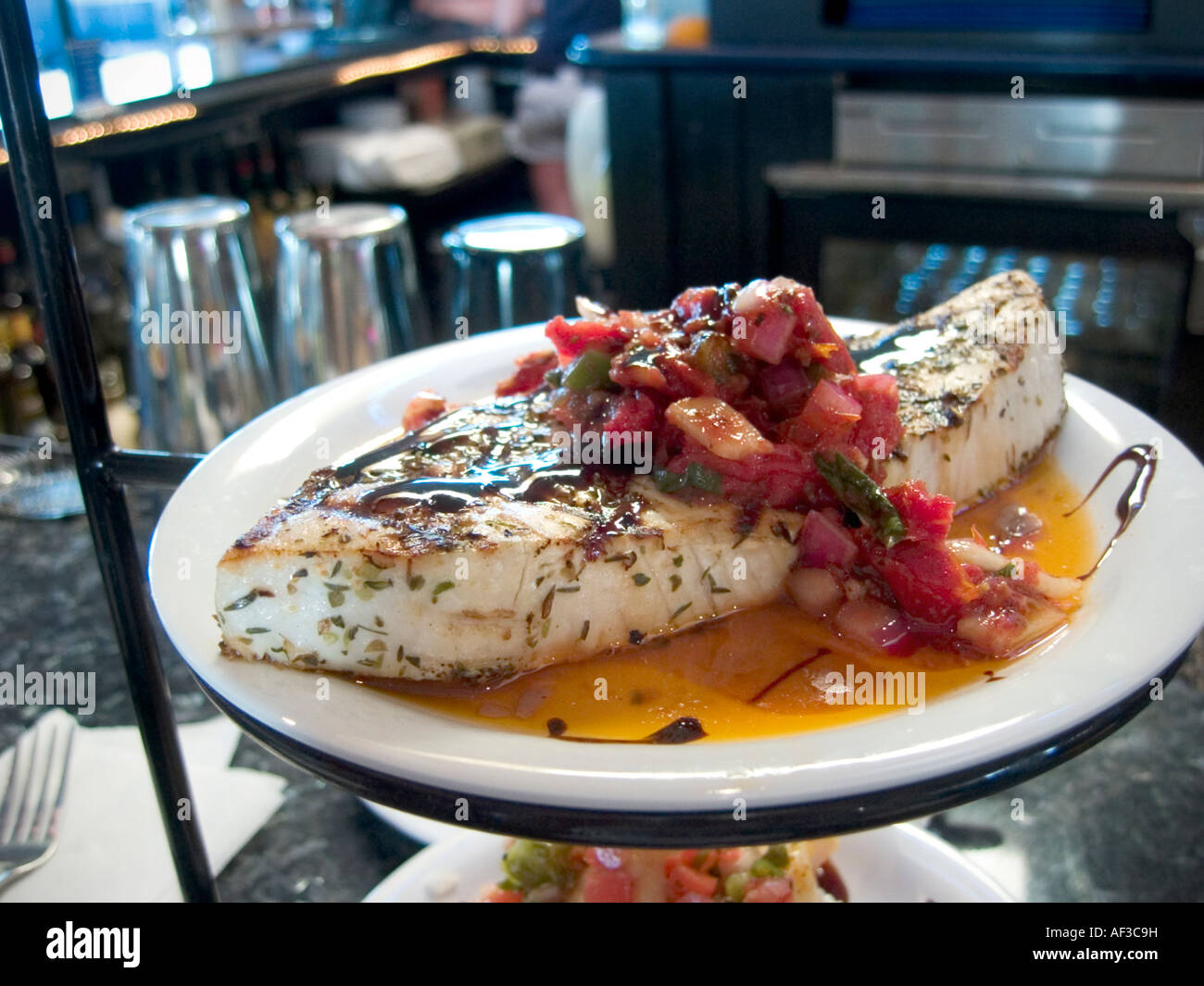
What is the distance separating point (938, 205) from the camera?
3354 mm

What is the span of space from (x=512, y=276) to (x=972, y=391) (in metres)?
0.88

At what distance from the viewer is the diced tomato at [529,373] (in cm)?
141

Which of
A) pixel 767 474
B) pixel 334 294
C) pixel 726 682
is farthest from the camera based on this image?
pixel 334 294

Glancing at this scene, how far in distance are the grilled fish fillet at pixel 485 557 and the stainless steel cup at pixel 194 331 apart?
1056 mm

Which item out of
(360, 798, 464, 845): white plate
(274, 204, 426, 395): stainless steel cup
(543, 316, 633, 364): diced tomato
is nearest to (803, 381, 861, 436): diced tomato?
(543, 316, 633, 364): diced tomato

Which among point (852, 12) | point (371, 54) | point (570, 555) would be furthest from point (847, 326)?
point (371, 54)

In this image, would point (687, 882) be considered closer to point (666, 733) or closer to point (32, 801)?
point (666, 733)

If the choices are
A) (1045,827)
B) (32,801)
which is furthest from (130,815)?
(1045,827)

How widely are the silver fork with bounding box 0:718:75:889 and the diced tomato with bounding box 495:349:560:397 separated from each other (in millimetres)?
820

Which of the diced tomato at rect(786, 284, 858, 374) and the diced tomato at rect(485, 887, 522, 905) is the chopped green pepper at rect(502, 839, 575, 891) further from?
the diced tomato at rect(786, 284, 858, 374)

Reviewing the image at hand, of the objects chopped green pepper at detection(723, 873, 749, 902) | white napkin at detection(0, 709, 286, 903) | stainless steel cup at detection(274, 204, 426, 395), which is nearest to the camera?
chopped green pepper at detection(723, 873, 749, 902)

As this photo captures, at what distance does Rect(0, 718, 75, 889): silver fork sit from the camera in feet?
4.48

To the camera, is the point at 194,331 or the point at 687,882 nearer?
the point at 687,882

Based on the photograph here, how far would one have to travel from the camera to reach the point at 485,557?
39.1 inches
